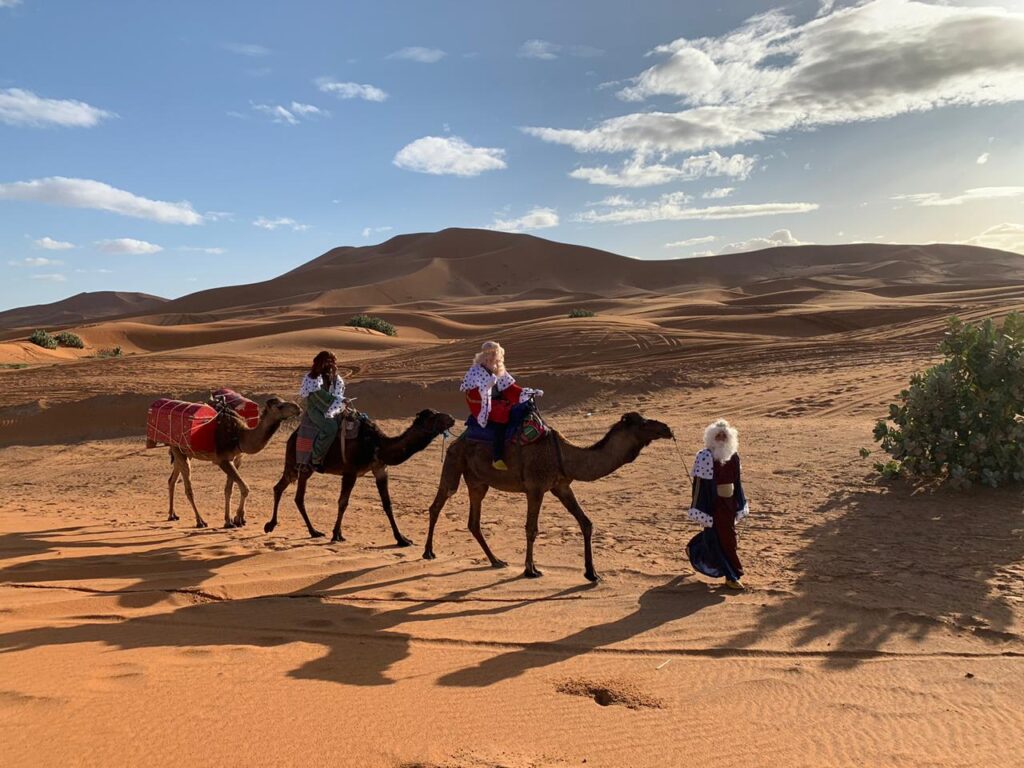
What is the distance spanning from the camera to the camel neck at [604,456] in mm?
6723

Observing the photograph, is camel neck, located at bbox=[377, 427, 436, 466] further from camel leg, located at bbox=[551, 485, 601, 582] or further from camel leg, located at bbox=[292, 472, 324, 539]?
camel leg, located at bbox=[551, 485, 601, 582]

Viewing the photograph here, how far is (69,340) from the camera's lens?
138 ft

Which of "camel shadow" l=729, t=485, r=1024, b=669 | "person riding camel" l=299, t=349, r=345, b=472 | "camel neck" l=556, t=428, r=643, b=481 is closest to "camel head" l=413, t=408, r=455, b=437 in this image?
"person riding camel" l=299, t=349, r=345, b=472

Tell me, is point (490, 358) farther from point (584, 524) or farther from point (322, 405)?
point (322, 405)

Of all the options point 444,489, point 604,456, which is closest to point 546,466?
point 604,456

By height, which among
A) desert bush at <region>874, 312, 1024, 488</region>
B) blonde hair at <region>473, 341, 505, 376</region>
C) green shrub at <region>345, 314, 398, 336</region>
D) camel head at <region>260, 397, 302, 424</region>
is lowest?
desert bush at <region>874, 312, 1024, 488</region>

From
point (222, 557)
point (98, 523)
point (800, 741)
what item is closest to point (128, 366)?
point (98, 523)

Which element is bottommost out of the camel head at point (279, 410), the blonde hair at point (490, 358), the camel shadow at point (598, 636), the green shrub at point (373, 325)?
the camel shadow at point (598, 636)

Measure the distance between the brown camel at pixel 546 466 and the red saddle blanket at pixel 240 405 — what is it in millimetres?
4044

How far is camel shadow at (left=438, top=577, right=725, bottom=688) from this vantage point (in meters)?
4.66

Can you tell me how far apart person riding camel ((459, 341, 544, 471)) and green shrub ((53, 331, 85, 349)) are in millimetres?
43382

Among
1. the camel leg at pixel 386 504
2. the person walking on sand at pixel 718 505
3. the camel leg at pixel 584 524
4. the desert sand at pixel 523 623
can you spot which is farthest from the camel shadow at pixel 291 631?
the camel leg at pixel 386 504

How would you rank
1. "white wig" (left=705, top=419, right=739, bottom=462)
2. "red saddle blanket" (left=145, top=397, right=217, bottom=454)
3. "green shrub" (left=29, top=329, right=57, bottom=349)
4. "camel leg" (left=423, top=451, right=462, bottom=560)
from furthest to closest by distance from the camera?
"green shrub" (left=29, top=329, right=57, bottom=349)
"red saddle blanket" (left=145, top=397, right=217, bottom=454)
"camel leg" (left=423, top=451, right=462, bottom=560)
"white wig" (left=705, top=419, right=739, bottom=462)

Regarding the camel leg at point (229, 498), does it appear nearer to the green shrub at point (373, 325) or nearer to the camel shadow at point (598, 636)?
the camel shadow at point (598, 636)
